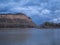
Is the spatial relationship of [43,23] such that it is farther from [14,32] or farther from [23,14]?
[14,32]

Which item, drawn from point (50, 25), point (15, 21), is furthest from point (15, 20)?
point (50, 25)

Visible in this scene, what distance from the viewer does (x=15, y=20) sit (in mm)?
5660

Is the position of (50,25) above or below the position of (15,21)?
below

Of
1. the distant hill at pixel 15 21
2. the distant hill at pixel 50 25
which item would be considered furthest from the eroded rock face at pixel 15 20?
the distant hill at pixel 50 25

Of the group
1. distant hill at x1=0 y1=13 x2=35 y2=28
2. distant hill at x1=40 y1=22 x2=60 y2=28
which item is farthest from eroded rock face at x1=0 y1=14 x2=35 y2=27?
distant hill at x1=40 y1=22 x2=60 y2=28

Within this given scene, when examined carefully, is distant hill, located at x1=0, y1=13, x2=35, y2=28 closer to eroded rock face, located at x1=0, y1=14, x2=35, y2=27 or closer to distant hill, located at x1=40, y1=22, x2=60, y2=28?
eroded rock face, located at x1=0, y1=14, x2=35, y2=27

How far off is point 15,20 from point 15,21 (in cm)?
3

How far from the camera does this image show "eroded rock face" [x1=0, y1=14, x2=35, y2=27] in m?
5.52

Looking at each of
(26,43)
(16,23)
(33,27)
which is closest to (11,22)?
(16,23)

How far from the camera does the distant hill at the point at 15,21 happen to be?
5520 millimetres

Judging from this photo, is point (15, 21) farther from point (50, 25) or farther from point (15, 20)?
point (50, 25)

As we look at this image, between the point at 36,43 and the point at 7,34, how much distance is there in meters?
1.85

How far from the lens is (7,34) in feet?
21.0

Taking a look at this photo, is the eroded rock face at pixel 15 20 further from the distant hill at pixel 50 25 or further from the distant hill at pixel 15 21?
the distant hill at pixel 50 25
